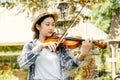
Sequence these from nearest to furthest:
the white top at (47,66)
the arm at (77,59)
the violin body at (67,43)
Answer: the arm at (77,59) < the white top at (47,66) < the violin body at (67,43)

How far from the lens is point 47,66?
3.72 m

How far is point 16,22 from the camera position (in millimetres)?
13164

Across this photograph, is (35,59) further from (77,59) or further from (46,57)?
(77,59)

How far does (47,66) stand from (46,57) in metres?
0.08

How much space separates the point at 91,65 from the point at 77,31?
329cm

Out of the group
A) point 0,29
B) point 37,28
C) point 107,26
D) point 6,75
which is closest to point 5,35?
point 0,29

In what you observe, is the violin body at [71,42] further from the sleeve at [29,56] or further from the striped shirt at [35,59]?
the sleeve at [29,56]

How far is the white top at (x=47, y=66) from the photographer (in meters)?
3.70

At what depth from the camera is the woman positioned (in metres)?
3.67

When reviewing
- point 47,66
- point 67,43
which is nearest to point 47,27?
point 67,43

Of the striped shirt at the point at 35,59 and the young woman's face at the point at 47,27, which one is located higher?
the young woman's face at the point at 47,27

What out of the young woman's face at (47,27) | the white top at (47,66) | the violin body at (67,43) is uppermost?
the young woman's face at (47,27)

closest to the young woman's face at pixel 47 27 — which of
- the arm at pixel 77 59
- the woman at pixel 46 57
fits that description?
the woman at pixel 46 57

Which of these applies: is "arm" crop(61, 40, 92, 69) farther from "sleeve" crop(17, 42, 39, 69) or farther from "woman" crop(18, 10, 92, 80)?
"sleeve" crop(17, 42, 39, 69)
